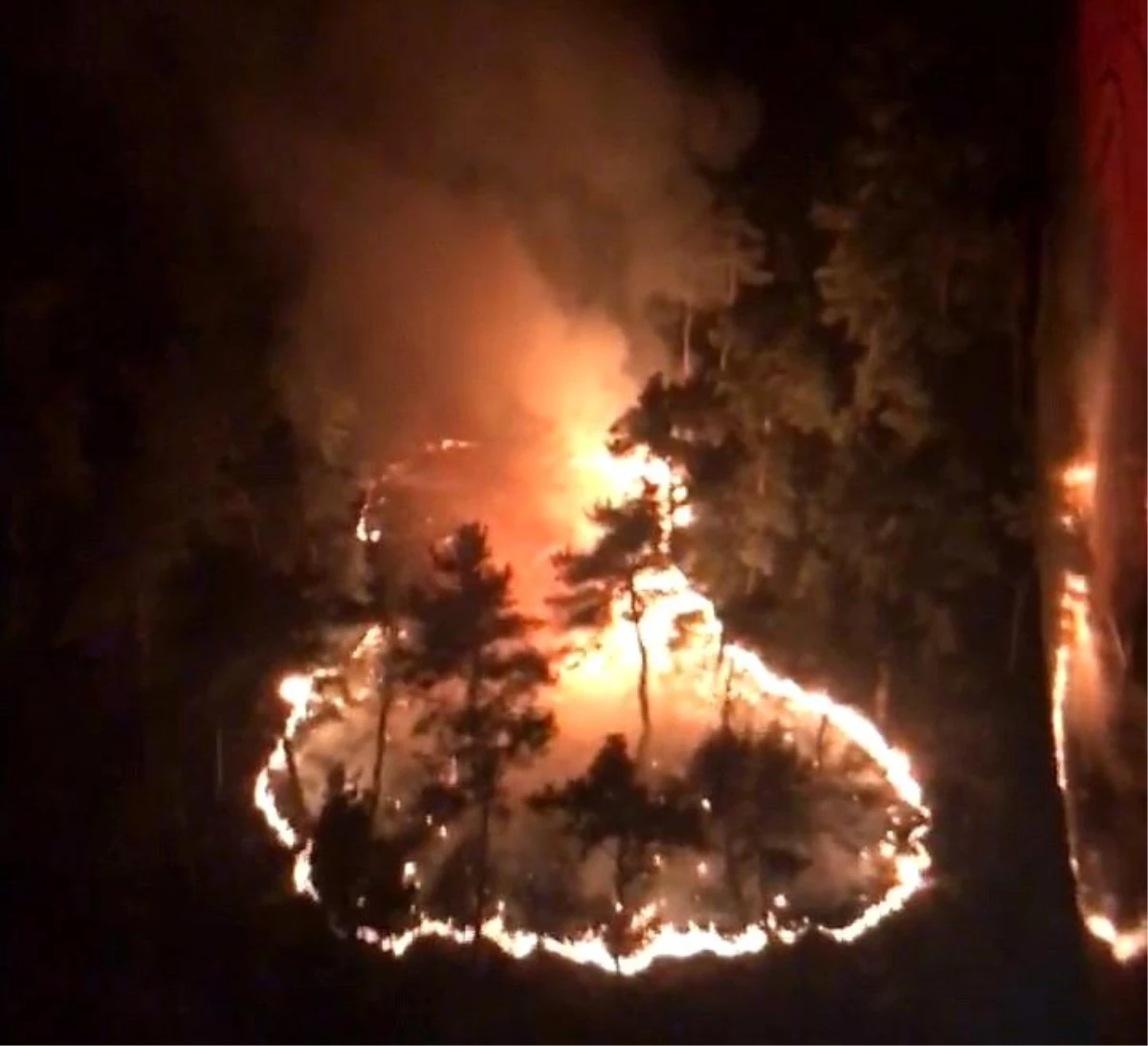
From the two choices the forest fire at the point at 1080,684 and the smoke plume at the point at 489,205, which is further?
the smoke plume at the point at 489,205

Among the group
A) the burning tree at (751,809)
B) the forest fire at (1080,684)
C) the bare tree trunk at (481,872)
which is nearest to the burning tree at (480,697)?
the bare tree trunk at (481,872)

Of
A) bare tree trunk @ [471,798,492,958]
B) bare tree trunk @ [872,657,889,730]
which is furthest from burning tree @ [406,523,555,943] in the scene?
bare tree trunk @ [872,657,889,730]

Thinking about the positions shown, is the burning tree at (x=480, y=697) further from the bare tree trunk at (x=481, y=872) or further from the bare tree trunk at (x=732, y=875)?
the bare tree trunk at (x=732, y=875)

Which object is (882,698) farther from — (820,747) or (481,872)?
(481,872)

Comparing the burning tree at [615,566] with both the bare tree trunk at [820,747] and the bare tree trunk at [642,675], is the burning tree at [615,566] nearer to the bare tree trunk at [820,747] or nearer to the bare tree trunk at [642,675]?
the bare tree trunk at [642,675]

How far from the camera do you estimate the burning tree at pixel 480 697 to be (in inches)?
41.5

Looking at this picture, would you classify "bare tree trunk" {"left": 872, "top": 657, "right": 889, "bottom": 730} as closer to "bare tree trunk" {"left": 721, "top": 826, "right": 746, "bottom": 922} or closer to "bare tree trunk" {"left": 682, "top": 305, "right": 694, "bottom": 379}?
"bare tree trunk" {"left": 721, "top": 826, "right": 746, "bottom": 922}

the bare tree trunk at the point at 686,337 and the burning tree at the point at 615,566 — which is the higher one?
the bare tree trunk at the point at 686,337

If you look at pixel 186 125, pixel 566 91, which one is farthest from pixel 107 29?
pixel 566 91

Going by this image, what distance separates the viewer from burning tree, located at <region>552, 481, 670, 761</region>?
1057 millimetres

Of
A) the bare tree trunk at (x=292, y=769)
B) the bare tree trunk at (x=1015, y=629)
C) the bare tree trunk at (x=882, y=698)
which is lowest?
the bare tree trunk at (x=292, y=769)

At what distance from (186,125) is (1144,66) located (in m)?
0.60

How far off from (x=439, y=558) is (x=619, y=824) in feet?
0.65

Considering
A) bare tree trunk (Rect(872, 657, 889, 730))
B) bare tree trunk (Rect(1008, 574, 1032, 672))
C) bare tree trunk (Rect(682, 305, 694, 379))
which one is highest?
bare tree trunk (Rect(682, 305, 694, 379))
